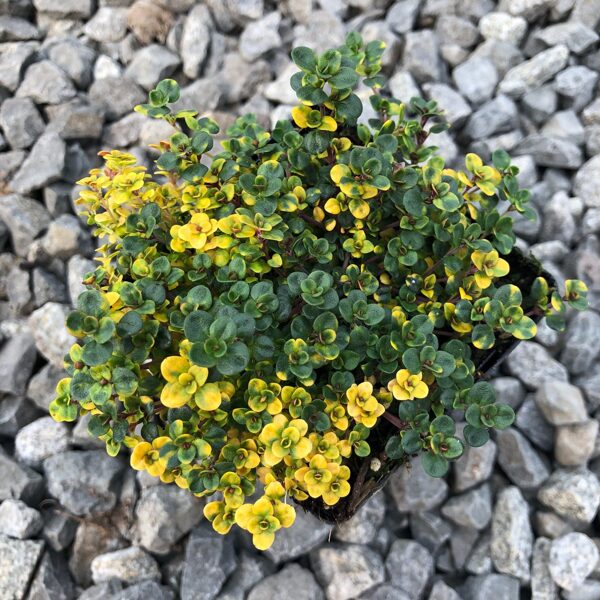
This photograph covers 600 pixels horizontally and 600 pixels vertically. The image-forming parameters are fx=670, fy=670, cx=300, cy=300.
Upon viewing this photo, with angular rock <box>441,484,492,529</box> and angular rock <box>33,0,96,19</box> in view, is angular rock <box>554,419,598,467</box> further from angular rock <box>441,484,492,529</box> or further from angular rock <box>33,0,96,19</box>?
angular rock <box>33,0,96,19</box>

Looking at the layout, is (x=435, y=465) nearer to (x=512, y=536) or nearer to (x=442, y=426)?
(x=442, y=426)

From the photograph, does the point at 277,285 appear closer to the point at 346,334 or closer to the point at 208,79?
the point at 346,334

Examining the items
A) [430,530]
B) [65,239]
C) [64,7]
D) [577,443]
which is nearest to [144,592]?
[430,530]

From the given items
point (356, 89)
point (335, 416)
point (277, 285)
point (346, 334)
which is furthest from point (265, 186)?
point (356, 89)

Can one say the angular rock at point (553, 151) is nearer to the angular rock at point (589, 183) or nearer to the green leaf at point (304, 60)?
the angular rock at point (589, 183)

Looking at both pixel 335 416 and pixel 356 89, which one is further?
pixel 356 89

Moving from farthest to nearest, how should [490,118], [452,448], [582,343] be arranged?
[490,118], [582,343], [452,448]

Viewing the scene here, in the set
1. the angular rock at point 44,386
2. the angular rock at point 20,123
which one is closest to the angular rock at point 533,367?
the angular rock at point 44,386
